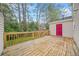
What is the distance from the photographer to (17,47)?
9.42ft

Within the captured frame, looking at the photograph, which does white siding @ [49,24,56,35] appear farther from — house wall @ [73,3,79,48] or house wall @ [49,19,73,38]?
house wall @ [73,3,79,48]

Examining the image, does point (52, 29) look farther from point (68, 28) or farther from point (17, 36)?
point (17, 36)

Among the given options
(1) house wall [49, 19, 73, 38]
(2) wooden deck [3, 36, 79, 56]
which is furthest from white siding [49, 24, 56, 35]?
(2) wooden deck [3, 36, 79, 56]

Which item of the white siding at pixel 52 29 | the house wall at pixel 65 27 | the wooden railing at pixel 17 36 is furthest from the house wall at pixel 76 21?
the wooden railing at pixel 17 36

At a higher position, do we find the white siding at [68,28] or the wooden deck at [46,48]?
the white siding at [68,28]

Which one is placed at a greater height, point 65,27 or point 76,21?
point 76,21

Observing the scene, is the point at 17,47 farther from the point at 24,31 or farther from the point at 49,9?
the point at 49,9

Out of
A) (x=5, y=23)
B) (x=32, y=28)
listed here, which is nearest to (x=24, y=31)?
(x=32, y=28)

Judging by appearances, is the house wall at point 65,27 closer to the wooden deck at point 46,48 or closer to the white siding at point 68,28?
the white siding at point 68,28

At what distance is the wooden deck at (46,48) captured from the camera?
2852 mm

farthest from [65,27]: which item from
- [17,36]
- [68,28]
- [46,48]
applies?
[17,36]

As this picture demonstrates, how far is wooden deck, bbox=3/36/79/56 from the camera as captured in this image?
112 inches

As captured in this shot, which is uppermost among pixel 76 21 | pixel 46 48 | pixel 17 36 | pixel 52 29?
pixel 76 21

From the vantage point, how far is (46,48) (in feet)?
9.41
